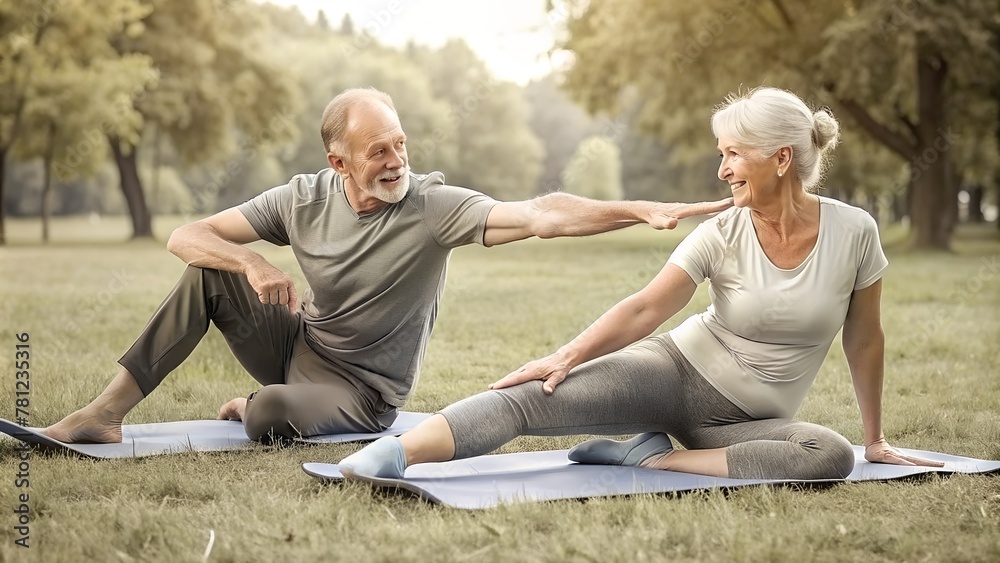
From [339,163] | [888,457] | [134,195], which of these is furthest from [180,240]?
[134,195]

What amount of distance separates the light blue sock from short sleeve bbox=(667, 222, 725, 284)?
4.10ft

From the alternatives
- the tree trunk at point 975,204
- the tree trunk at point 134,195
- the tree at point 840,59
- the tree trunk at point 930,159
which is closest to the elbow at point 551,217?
the tree at point 840,59

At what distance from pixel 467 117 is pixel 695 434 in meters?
51.7

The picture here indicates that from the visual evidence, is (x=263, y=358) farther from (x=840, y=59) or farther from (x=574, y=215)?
(x=840, y=59)

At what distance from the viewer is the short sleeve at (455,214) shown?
4.29m

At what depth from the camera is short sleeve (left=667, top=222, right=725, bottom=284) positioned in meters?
3.91

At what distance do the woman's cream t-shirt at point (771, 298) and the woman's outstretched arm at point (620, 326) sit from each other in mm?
82

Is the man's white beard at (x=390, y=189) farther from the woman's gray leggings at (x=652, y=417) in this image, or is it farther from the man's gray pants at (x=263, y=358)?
the woman's gray leggings at (x=652, y=417)

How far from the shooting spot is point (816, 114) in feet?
13.0

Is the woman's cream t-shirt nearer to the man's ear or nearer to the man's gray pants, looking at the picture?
the man's ear

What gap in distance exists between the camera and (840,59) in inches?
732

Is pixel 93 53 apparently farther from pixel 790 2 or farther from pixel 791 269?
pixel 791 269

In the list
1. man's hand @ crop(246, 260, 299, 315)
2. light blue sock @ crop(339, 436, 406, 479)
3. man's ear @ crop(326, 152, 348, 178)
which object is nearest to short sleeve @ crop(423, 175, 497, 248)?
man's ear @ crop(326, 152, 348, 178)

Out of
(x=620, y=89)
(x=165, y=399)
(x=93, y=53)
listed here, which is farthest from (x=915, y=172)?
(x=93, y=53)
